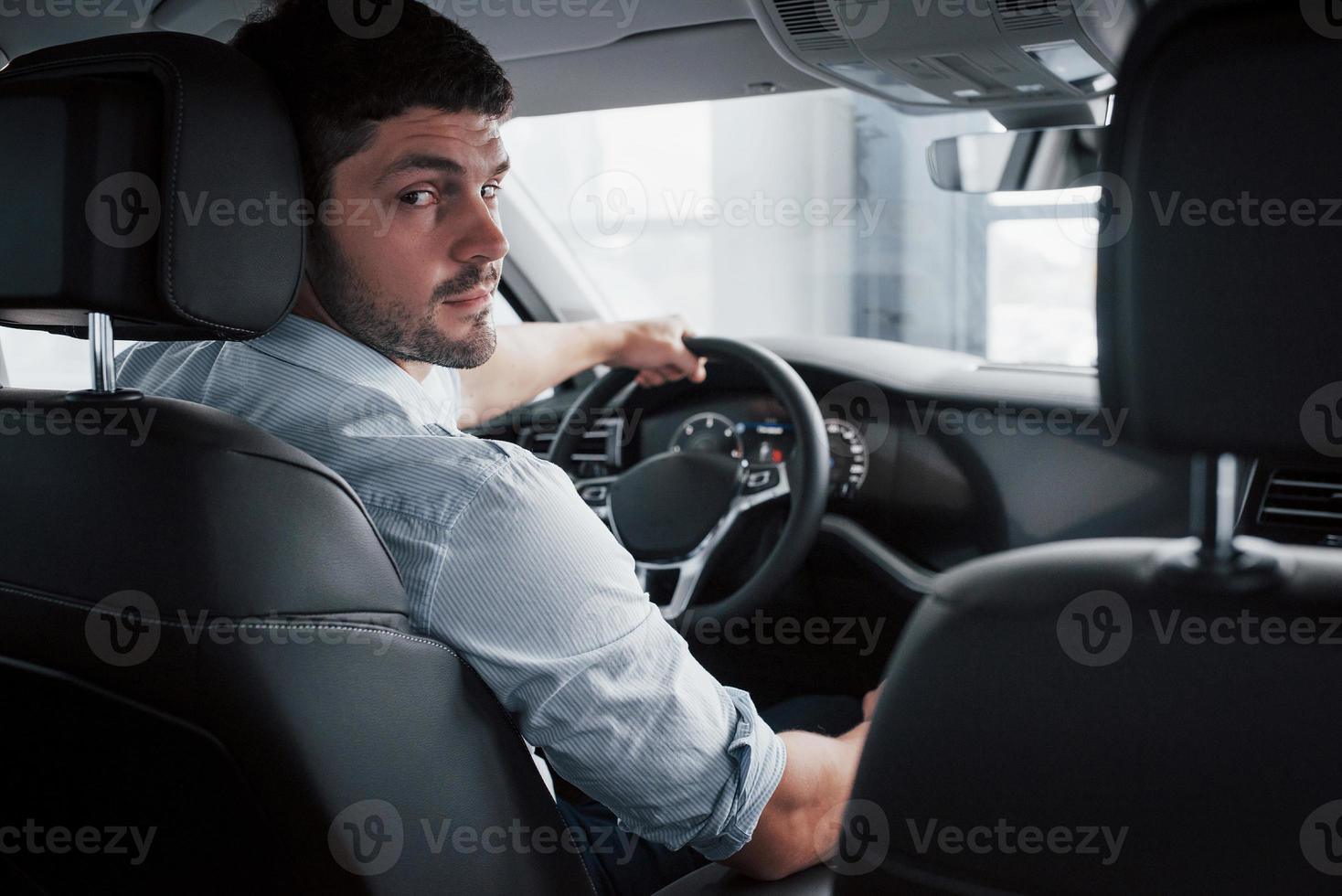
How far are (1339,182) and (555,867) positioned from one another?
2.80 feet

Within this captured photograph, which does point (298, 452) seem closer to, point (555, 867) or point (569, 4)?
point (555, 867)

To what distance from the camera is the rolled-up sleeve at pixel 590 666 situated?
1083 millimetres

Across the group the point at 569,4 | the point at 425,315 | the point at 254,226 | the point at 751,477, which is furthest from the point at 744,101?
the point at 254,226

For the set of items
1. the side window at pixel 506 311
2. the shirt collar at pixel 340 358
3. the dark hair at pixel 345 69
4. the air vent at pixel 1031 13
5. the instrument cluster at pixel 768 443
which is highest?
the air vent at pixel 1031 13

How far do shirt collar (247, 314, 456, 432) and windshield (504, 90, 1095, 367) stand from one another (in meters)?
3.83

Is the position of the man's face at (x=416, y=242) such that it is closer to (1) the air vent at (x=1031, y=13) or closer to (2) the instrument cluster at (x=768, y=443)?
→ (1) the air vent at (x=1031, y=13)

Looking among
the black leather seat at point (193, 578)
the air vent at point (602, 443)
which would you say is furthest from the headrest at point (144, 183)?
the air vent at point (602, 443)

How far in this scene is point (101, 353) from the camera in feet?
3.36

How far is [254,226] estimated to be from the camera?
102 cm

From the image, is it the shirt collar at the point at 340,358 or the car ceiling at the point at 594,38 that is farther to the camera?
the car ceiling at the point at 594,38

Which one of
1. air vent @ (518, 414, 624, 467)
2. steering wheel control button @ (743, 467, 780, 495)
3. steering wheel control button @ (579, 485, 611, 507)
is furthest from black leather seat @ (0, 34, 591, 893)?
air vent @ (518, 414, 624, 467)

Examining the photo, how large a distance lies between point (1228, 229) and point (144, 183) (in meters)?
0.76

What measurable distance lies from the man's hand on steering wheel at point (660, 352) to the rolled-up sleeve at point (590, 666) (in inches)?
37.2

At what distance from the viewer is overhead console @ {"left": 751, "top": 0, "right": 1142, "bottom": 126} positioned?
1.42 meters
